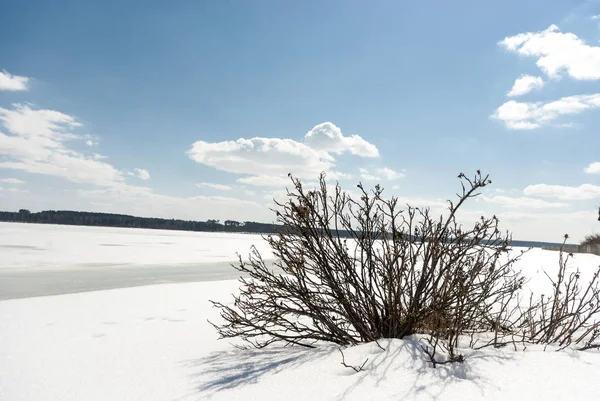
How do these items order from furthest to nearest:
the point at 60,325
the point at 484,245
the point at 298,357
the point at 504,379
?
the point at 60,325 → the point at 484,245 → the point at 298,357 → the point at 504,379

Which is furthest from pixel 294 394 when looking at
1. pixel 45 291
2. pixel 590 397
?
pixel 45 291

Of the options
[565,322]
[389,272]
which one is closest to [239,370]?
[389,272]

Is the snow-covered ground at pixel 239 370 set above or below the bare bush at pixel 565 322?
below

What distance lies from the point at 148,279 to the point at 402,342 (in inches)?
438

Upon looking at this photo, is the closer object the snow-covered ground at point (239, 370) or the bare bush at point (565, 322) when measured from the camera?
the snow-covered ground at point (239, 370)

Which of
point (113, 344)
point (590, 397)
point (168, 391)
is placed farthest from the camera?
point (113, 344)

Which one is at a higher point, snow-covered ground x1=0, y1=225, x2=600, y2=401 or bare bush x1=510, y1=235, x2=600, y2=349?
bare bush x1=510, y1=235, x2=600, y2=349

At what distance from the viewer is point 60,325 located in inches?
241

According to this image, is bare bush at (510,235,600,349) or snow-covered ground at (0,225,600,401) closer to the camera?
snow-covered ground at (0,225,600,401)

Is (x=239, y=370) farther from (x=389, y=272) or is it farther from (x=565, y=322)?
(x=565, y=322)

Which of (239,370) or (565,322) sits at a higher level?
(565,322)

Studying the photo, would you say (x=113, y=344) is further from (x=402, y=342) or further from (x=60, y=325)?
(x=402, y=342)

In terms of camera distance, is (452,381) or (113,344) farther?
(113,344)

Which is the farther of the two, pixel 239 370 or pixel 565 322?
pixel 565 322
